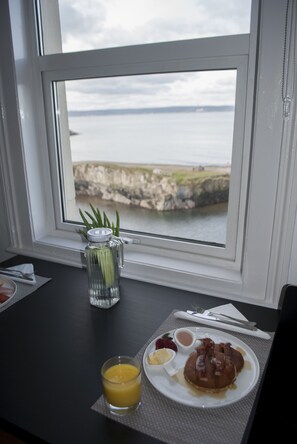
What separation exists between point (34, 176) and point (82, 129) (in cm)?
26

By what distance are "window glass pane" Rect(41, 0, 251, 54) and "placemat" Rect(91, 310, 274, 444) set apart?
92 cm

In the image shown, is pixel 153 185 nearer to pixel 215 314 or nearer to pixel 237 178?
pixel 237 178

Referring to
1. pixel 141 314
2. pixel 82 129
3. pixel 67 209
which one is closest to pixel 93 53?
pixel 82 129

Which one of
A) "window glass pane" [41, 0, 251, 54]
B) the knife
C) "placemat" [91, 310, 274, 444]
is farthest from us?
"window glass pane" [41, 0, 251, 54]

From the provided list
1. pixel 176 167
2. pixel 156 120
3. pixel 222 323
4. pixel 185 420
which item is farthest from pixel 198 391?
pixel 156 120

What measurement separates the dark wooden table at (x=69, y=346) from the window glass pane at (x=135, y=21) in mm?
778

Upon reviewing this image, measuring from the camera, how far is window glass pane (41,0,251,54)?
921 mm

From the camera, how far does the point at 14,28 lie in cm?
112

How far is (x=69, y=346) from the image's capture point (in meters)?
0.77

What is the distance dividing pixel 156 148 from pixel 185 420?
85 cm

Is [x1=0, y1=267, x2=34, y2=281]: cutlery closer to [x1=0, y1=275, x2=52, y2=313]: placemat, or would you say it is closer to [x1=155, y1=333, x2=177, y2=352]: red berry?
[x1=0, y1=275, x2=52, y2=313]: placemat

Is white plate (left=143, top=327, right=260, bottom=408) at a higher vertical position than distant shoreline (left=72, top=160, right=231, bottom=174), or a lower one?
lower

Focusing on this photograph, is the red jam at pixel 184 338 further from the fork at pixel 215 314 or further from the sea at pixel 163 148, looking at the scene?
the sea at pixel 163 148

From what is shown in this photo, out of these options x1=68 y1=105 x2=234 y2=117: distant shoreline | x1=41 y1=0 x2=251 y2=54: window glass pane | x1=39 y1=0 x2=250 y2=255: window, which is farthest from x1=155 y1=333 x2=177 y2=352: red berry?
x1=41 y1=0 x2=251 y2=54: window glass pane
